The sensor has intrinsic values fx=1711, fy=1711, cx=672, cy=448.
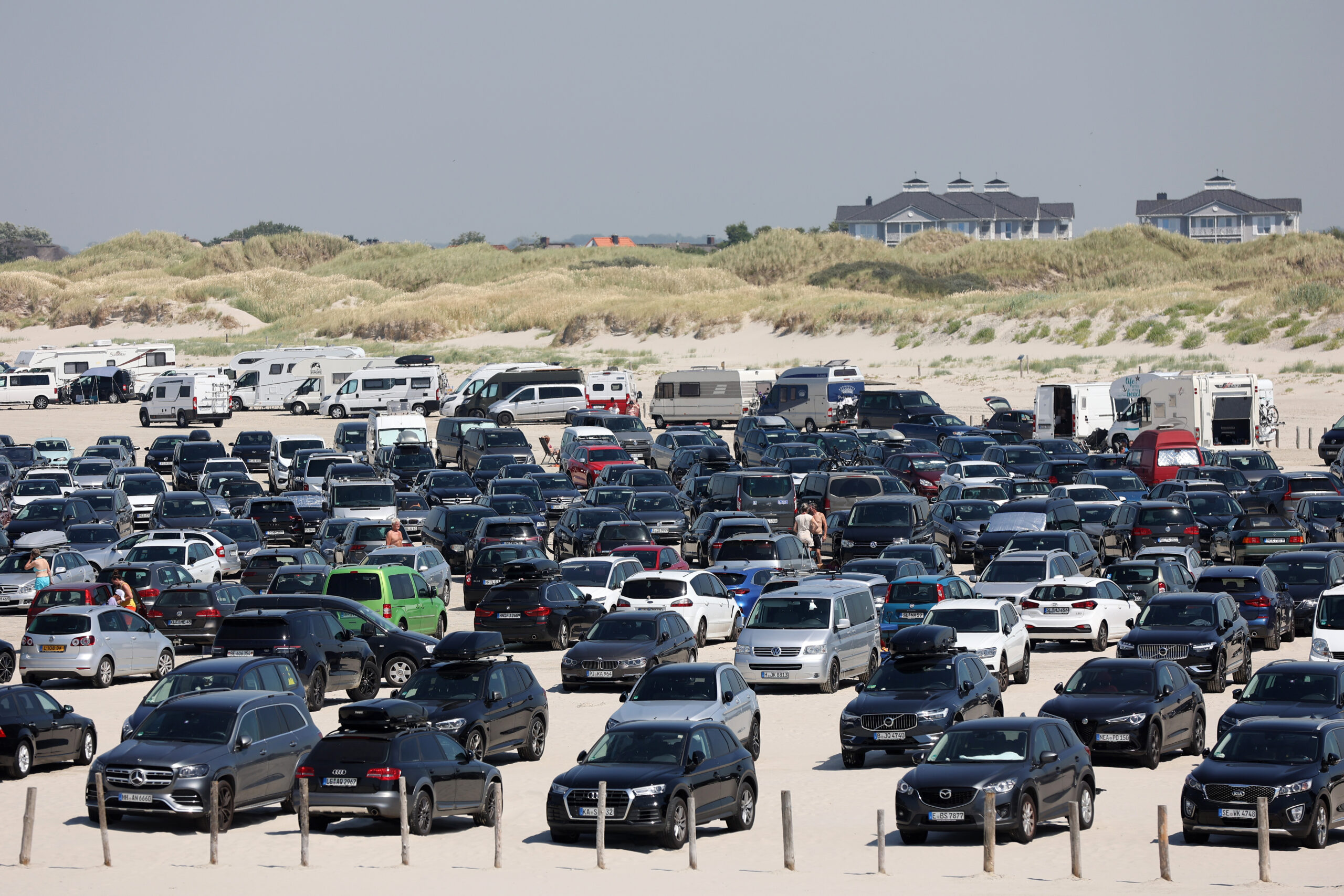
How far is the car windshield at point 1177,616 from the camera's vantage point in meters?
24.4

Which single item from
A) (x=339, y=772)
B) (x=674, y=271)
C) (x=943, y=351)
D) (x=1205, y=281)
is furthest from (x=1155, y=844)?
(x=674, y=271)

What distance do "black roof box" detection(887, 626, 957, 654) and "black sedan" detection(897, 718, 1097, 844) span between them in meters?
3.59

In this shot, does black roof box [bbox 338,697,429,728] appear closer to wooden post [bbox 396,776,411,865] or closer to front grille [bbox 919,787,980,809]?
wooden post [bbox 396,776,411,865]

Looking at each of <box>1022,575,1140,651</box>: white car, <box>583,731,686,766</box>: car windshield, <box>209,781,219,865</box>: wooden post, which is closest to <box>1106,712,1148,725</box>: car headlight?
<box>583,731,686,766</box>: car windshield

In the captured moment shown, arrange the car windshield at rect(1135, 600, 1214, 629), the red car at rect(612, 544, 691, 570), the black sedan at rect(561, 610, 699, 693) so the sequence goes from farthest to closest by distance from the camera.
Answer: the red car at rect(612, 544, 691, 570) → the car windshield at rect(1135, 600, 1214, 629) → the black sedan at rect(561, 610, 699, 693)

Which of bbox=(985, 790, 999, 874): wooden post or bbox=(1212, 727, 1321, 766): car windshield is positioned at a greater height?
bbox=(1212, 727, 1321, 766): car windshield

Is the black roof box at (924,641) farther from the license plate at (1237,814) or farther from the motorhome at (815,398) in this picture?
the motorhome at (815,398)

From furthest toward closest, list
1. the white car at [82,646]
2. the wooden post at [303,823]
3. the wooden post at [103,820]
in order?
the white car at [82,646] → the wooden post at [303,823] → the wooden post at [103,820]

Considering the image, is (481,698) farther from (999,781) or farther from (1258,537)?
(1258,537)

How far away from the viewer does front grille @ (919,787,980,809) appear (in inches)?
633

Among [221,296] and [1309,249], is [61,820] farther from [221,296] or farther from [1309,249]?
[221,296]

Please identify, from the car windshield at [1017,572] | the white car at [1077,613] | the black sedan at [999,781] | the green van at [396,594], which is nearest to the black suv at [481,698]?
the black sedan at [999,781]

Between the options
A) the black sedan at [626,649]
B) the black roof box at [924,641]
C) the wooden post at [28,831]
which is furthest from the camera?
the black sedan at [626,649]

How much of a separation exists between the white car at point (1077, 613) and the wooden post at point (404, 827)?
1389cm
